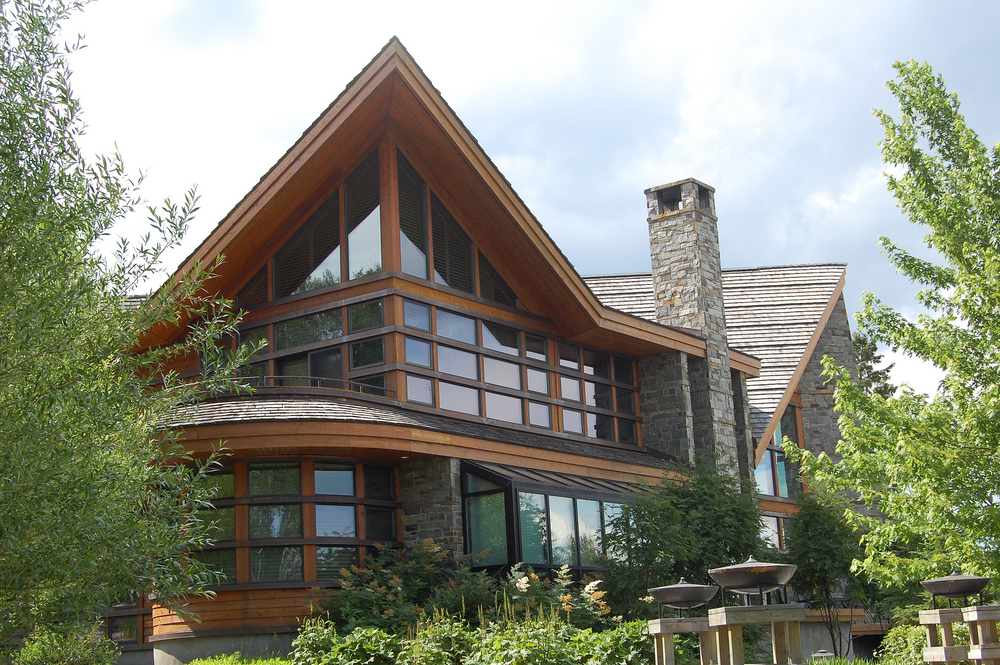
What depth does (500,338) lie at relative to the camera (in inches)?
777

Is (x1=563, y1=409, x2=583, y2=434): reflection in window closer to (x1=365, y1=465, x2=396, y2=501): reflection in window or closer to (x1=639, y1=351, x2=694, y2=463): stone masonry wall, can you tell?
(x1=639, y1=351, x2=694, y2=463): stone masonry wall

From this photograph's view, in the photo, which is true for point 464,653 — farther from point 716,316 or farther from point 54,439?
point 716,316

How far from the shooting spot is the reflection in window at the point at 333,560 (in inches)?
619

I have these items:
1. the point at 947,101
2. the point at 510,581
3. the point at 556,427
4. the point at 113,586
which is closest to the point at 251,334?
the point at 556,427

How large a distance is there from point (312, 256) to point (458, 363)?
138 inches

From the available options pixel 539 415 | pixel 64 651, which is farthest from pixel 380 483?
pixel 64 651

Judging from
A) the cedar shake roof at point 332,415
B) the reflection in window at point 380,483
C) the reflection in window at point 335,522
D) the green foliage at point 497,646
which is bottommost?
the green foliage at point 497,646

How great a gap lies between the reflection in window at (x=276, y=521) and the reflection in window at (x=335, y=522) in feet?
1.09

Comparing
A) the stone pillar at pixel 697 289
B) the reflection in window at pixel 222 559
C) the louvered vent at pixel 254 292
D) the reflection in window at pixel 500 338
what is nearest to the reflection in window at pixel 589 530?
the reflection in window at pixel 500 338

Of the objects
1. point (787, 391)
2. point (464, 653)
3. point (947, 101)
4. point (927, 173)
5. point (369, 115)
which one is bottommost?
point (464, 653)

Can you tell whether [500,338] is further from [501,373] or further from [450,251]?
[450,251]

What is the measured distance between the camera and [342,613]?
46.3 feet

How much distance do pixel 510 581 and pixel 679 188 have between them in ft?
41.4

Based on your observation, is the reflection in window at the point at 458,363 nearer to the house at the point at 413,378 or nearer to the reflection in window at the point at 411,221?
the house at the point at 413,378
